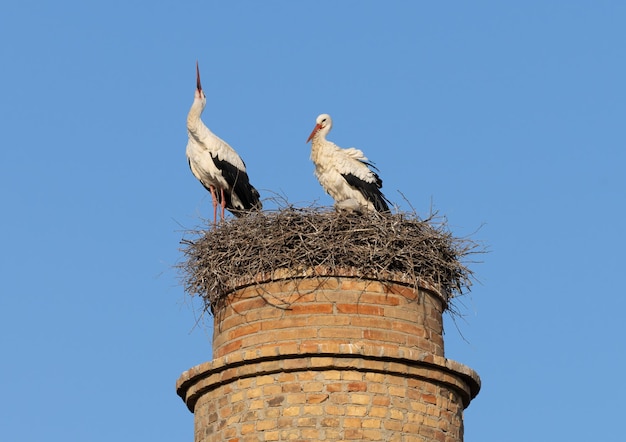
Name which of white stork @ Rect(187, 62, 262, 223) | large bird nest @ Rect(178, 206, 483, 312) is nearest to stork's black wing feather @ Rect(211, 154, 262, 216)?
white stork @ Rect(187, 62, 262, 223)

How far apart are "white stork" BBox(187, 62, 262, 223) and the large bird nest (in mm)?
3764

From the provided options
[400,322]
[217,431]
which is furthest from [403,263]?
[217,431]

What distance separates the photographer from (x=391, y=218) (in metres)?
11.8

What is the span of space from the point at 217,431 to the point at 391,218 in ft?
7.96

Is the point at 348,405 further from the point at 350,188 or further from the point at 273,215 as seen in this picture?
the point at 350,188

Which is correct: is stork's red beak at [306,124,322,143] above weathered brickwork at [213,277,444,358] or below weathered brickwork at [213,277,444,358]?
above

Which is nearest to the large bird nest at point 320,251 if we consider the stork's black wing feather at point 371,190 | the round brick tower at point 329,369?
the round brick tower at point 329,369

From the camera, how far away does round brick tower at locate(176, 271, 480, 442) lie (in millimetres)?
10461

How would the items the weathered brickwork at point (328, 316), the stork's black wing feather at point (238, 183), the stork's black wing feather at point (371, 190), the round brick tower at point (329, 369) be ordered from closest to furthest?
the round brick tower at point (329, 369)
the weathered brickwork at point (328, 316)
the stork's black wing feather at point (371, 190)
the stork's black wing feather at point (238, 183)

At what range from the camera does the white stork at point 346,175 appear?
15078 mm

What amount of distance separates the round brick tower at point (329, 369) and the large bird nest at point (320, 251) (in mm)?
104

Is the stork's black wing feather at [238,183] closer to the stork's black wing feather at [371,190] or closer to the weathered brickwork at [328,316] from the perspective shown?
the stork's black wing feather at [371,190]

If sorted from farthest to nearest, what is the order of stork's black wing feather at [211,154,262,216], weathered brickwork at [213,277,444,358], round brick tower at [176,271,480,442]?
stork's black wing feather at [211,154,262,216] < weathered brickwork at [213,277,444,358] < round brick tower at [176,271,480,442]

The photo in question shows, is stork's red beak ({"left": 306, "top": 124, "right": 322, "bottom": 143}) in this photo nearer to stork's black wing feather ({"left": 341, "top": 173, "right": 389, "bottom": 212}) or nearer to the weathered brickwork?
stork's black wing feather ({"left": 341, "top": 173, "right": 389, "bottom": 212})
